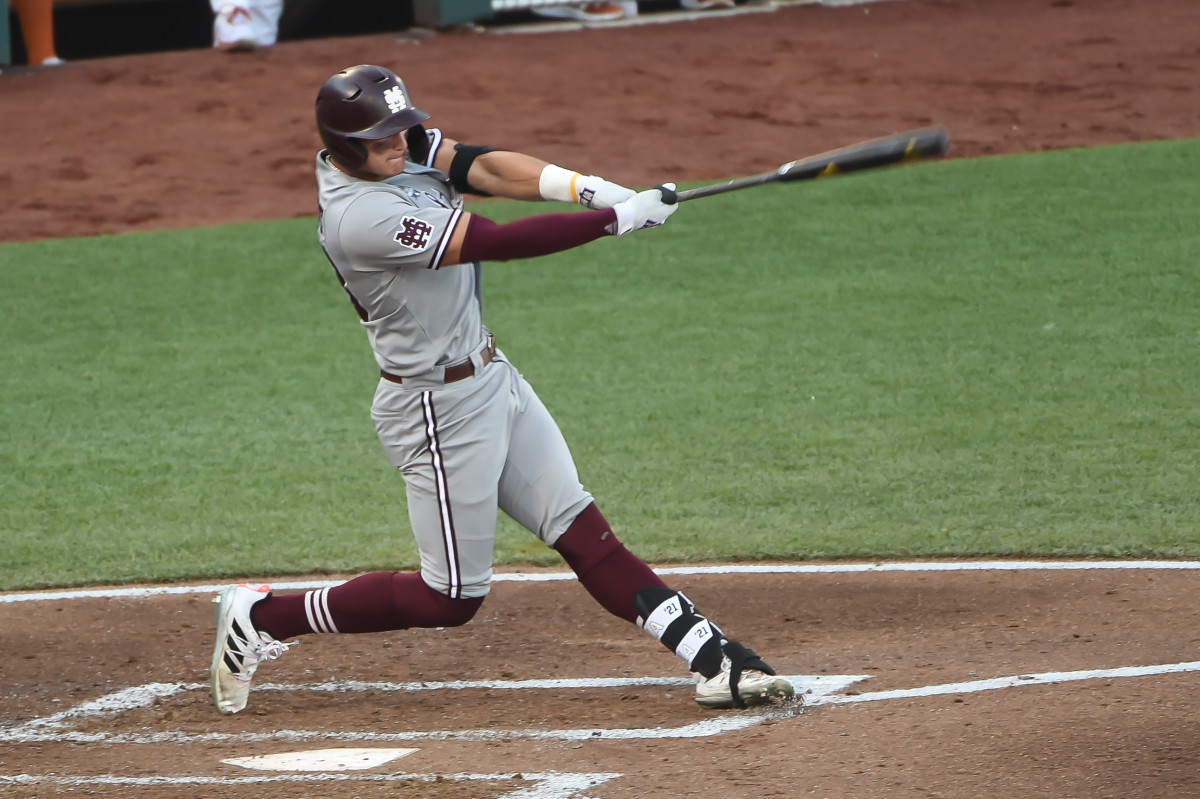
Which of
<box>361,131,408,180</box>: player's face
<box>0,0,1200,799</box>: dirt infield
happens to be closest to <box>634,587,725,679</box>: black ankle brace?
<box>0,0,1200,799</box>: dirt infield

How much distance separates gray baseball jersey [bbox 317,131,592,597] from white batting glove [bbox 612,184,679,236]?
39 cm

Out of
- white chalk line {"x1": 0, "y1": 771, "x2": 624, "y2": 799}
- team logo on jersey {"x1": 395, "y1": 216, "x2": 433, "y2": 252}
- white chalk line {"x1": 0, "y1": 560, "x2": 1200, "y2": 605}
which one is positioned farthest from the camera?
white chalk line {"x1": 0, "y1": 560, "x2": 1200, "y2": 605}

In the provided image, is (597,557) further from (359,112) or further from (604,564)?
(359,112)

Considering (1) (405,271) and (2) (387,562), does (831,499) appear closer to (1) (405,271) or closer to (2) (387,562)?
(2) (387,562)

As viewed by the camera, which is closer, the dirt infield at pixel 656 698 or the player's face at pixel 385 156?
the dirt infield at pixel 656 698

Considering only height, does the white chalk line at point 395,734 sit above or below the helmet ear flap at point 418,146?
below

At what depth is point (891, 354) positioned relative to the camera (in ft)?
24.9

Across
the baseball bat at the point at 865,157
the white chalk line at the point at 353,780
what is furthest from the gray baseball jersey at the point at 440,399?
the baseball bat at the point at 865,157

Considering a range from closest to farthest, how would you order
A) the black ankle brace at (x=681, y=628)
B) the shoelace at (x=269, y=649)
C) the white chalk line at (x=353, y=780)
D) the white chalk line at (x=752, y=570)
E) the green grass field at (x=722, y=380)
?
the white chalk line at (x=353, y=780), the black ankle brace at (x=681, y=628), the shoelace at (x=269, y=649), the white chalk line at (x=752, y=570), the green grass field at (x=722, y=380)

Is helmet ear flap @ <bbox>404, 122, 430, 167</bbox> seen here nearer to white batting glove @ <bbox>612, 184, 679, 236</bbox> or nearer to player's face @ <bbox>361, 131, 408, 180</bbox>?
player's face @ <bbox>361, 131, 408, 180</bbox>

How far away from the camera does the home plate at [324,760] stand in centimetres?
362

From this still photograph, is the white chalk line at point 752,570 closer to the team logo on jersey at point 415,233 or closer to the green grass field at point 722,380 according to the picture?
the green grass field at point 722,380

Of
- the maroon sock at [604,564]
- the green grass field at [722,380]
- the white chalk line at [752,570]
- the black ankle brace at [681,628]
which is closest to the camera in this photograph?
the black ankle brace at [681,628]

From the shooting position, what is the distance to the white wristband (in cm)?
405
